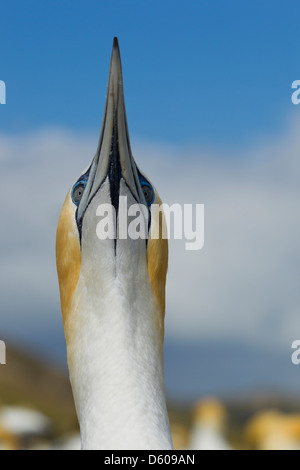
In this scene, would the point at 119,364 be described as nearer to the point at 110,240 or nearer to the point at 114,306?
the point at 114,306

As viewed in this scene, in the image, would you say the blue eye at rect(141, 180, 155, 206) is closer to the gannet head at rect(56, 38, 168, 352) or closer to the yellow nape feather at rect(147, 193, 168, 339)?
the gannet head at rect(56, 38, 168, 352)

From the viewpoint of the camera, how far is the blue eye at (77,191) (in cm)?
359

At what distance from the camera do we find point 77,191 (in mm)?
3619

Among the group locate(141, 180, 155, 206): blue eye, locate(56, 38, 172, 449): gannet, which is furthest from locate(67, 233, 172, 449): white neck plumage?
locate(141, 180, 155, 206): blue eye

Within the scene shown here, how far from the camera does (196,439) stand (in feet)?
38.0

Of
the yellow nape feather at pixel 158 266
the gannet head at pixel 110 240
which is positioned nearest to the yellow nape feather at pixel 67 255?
the gannet head at pixel 110 240

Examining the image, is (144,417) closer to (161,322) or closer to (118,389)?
(118,389)

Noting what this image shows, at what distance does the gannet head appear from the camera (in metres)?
3.32

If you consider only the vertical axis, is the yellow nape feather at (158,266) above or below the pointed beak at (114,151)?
below

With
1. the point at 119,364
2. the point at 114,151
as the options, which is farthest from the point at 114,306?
the point at 114,151

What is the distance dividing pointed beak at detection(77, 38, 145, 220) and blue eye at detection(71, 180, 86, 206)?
0.21ft

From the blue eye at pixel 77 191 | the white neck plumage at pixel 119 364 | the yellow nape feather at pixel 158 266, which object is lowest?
the white neck plumage at pixel 119 364

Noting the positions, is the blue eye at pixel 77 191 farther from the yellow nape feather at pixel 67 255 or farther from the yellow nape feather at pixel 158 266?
the yellow nape feather at pixel 158 266
